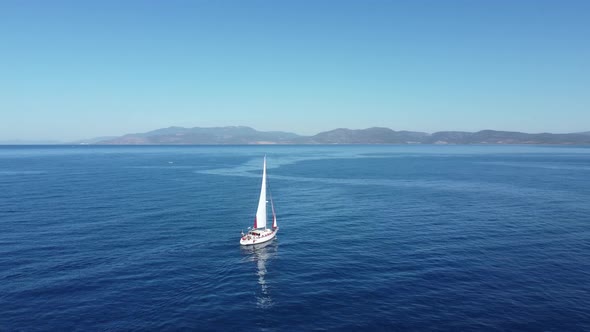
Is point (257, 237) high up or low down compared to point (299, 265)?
up

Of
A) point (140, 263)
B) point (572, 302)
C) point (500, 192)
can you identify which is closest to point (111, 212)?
point (140, 263)

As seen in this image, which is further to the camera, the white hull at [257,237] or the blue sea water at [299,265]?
the white hull at [257,237]

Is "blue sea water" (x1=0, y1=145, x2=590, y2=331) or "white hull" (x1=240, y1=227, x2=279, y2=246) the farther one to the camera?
"white hull" (x1=240, y1=227, x2=279, y2=246)

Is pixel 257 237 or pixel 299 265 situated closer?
pixel 299 265

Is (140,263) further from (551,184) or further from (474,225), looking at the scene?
(551,184)
